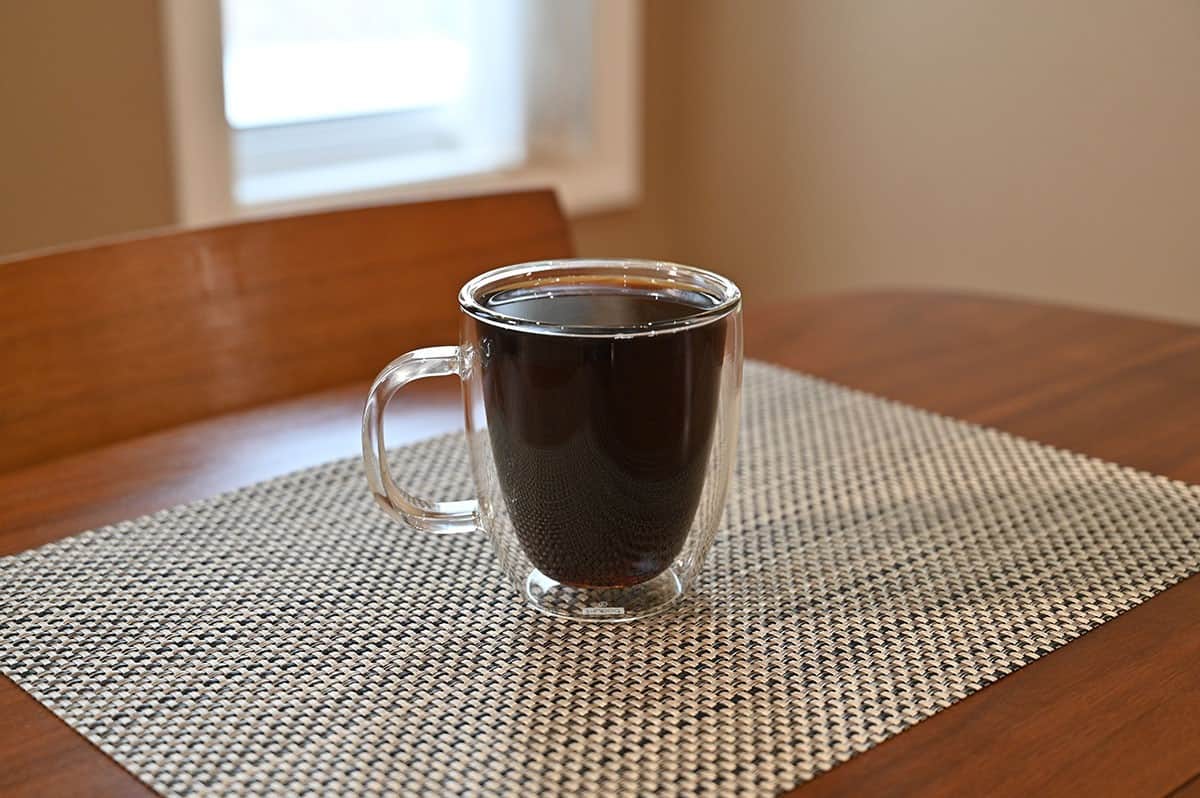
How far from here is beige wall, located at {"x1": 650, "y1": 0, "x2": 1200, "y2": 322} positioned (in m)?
2.18

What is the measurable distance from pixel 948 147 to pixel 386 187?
3.39ft

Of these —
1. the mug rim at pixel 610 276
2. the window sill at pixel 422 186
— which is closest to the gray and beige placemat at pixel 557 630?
the mug rim at pixel 610 276

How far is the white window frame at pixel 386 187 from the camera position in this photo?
6.70 feet

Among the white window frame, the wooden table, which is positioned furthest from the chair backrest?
the white window frame

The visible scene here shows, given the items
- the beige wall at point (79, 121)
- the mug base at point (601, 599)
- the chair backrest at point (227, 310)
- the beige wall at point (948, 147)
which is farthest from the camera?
the beige wall at point (948, 147)

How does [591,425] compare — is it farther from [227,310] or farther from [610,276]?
[227,310]

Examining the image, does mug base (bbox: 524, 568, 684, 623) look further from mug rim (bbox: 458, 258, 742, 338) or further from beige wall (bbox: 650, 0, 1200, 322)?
beige wall (bbox: 650, 0, 1200, 322)

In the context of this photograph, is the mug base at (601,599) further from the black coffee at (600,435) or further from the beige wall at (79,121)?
the beige wall at (79,121)

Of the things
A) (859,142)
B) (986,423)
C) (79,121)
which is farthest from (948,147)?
(986,423)

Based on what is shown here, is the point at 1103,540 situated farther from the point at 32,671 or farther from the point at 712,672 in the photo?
the point at 32,671

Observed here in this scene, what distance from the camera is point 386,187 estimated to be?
2.38 m

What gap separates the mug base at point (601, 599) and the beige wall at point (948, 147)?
1.85m

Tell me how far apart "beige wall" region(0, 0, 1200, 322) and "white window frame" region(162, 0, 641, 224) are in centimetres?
3

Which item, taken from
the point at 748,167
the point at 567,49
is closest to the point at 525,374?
the point at 567,49
